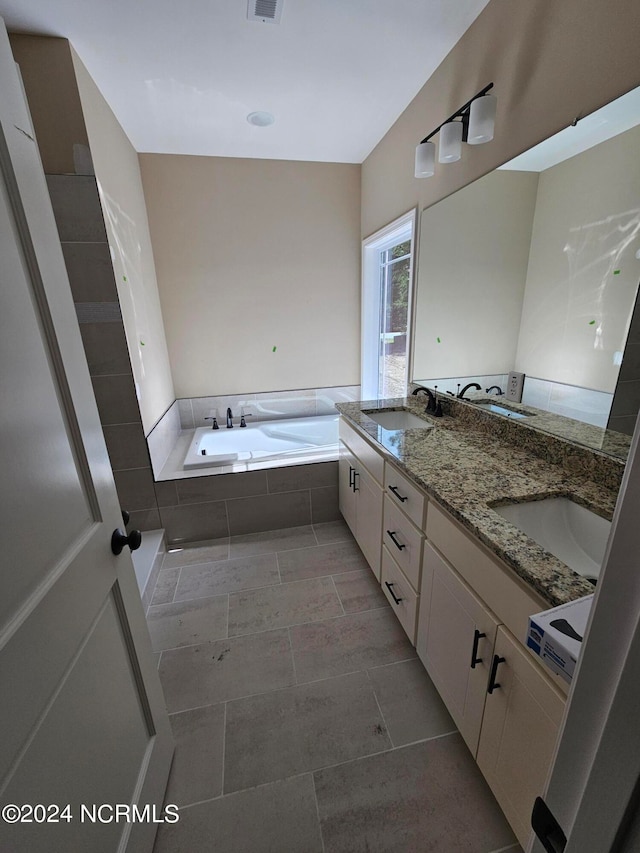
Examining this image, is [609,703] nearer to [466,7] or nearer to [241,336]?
[466,7]

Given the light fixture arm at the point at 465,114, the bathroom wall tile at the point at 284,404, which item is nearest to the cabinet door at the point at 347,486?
the bathroom wall tile at the point at 284,404

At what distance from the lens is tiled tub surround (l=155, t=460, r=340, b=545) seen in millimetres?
2416

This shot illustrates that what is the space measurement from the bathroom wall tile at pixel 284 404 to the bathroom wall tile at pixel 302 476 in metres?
1.00

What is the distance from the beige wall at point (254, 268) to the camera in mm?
2801

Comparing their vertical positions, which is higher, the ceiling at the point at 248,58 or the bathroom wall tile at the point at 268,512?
the ceiling at the point at 248,58

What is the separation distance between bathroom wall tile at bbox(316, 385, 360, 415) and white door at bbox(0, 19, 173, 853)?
105 inches

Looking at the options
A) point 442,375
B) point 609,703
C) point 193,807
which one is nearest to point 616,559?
point 609,703

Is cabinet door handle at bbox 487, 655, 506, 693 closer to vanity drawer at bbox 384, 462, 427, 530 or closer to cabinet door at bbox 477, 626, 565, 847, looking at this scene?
cabinet door at bbox 477, 626, 565, 847

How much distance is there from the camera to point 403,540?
60.1 inches

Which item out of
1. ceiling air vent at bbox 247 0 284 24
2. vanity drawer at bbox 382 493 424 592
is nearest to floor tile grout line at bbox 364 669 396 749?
vanity drawer at bbox 382 493 424 592

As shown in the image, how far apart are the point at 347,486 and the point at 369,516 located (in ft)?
1.42

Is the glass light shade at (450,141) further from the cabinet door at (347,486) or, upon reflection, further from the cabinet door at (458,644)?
the cabinet door at (458,644)

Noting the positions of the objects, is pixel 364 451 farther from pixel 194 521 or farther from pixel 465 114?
pixel 465 114

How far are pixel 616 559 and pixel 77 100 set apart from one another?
8.70 feet
